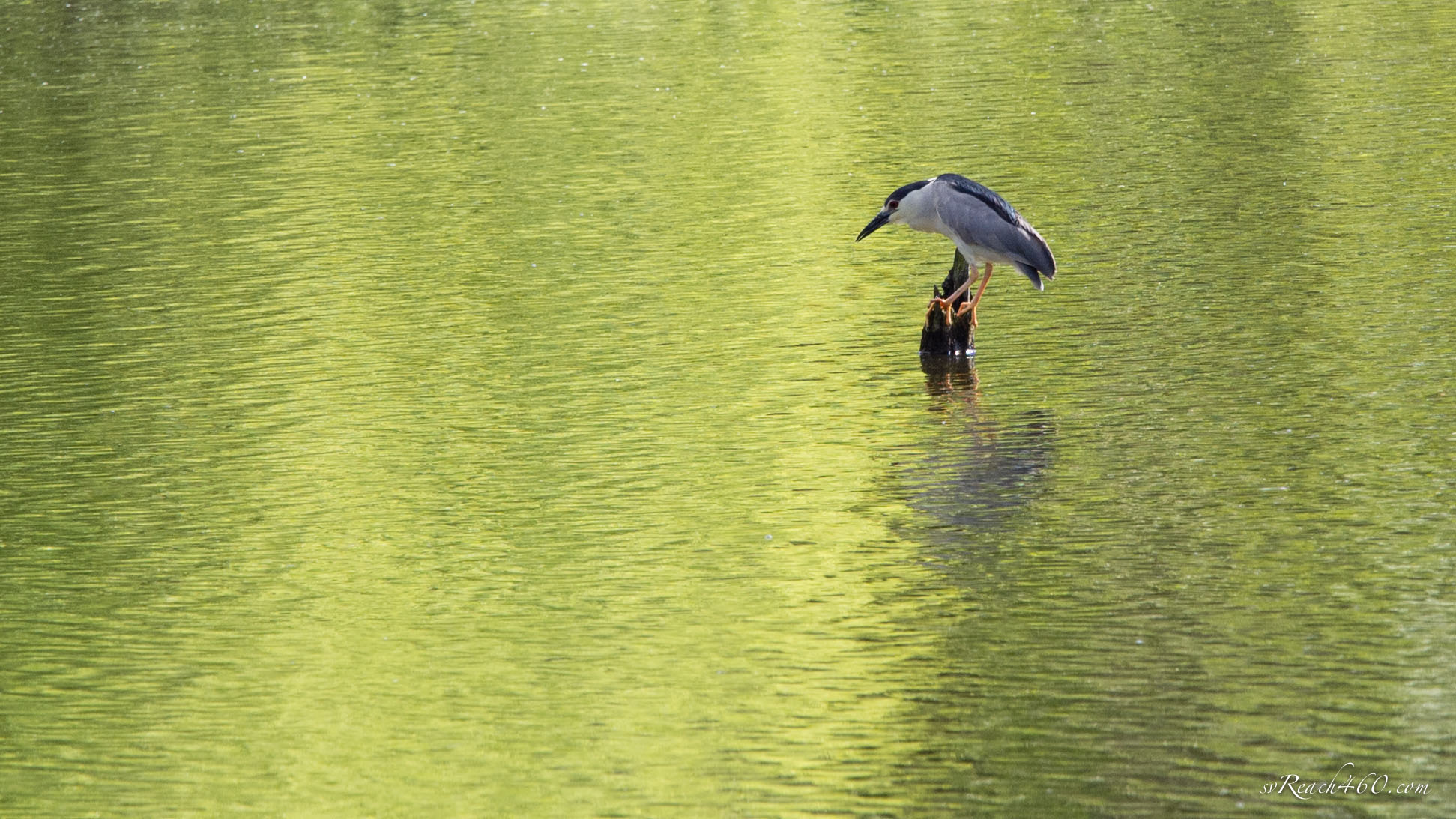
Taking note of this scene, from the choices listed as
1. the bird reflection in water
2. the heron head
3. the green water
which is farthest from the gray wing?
the bird reflection in water

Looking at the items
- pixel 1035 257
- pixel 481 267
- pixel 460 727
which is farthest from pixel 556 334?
pixel 460 727

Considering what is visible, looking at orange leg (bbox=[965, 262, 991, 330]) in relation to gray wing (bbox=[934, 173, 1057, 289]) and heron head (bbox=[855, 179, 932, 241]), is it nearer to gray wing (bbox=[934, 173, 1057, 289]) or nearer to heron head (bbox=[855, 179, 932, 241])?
gray wing (bbox=[934, 173, 1057, 289])

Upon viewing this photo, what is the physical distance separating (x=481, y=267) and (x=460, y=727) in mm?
10905

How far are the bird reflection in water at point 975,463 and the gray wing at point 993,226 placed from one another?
1.18 meters

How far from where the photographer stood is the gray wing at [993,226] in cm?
1462

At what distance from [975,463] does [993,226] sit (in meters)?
3.02

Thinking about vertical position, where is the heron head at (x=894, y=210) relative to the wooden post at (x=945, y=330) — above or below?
above

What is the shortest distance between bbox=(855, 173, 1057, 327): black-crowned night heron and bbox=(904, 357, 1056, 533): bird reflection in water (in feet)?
3.86

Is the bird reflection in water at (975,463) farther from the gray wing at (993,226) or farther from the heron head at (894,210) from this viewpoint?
the heron head at (894,210)

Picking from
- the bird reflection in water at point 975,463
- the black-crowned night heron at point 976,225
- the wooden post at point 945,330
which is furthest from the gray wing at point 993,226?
the bird reflection in water at point 975,463

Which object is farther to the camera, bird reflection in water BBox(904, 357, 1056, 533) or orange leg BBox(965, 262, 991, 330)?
orange leg BBox(965, 262, 991, 330)

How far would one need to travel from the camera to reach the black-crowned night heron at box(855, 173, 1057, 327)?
14625 millimetres

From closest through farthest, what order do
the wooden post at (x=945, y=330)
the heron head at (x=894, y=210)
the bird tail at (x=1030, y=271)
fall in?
the bird tail at (x=1030, y=271)
the wooden post at (x=945, y=330)
the heron head at (x=894, y=210)

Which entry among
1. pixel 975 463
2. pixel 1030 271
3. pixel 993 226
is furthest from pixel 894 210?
pixel 975 463
